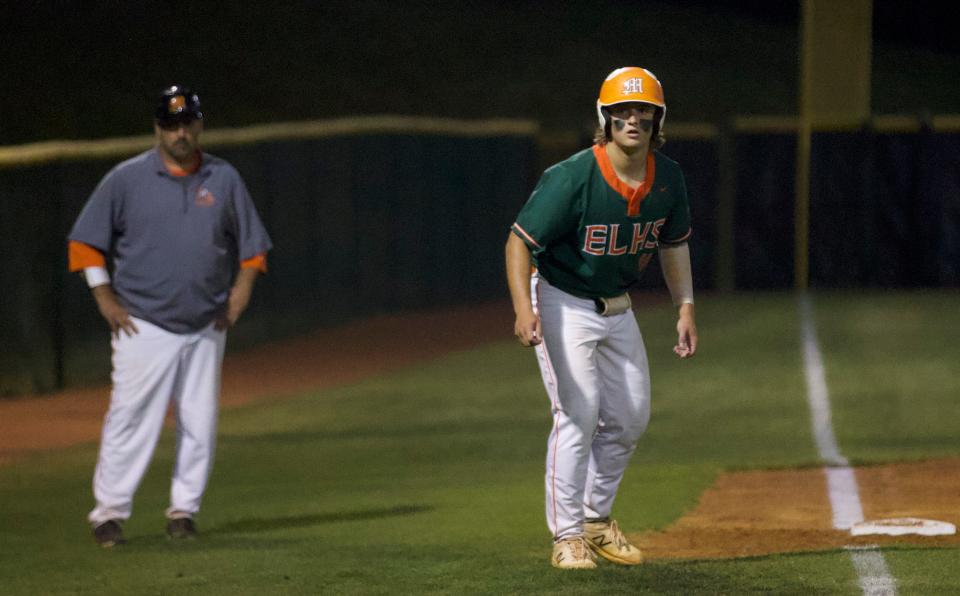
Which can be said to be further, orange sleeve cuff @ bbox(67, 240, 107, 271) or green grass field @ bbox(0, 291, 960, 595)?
orange sleeve cuff @ bbox(67, 240, 107, 271)

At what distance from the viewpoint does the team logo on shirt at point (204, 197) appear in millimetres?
7391

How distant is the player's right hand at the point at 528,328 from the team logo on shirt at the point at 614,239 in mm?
394

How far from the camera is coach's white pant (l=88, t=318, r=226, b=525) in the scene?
7324 millimetres

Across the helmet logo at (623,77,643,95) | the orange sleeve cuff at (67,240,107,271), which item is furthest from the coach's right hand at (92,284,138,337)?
the helmet logo at (623,77,643,95)

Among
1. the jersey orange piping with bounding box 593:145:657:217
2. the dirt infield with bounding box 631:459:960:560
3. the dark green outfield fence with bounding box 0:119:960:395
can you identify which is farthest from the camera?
the dark green outfield fence with bounding box 0:119:960:395

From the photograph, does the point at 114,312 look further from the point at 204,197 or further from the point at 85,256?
the point at 204,197

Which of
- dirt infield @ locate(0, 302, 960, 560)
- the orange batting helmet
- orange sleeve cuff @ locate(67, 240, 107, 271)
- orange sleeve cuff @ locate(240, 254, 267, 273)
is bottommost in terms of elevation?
dirt infield @ locate(0, 302, 960, 560)

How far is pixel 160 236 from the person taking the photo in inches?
289

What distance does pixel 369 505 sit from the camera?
8.70 meters

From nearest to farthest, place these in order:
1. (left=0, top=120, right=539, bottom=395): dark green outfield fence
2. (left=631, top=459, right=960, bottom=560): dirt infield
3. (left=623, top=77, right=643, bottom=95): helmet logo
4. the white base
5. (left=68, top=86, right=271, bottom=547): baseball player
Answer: (left=623, top=77, right=643, bottom=95): helmet logo, (left=631, top=459, right=960, bottom=560): dirt infield, the white base, (left=68, top=86, right=271, bottom=547): baseball player, (left=0, top=120, right=539, bottom=395): dark green outfield fence

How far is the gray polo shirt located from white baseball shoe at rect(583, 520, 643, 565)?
6.94 ft

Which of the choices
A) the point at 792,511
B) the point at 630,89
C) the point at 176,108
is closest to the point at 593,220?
the point at 630,89

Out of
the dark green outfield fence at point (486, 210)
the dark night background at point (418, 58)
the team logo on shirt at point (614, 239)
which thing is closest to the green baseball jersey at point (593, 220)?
the team logo on shirt at point (614, 239)

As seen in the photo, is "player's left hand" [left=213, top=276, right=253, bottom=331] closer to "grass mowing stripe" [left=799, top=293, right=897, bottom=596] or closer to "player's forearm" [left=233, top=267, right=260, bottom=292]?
"player's forearm" [left=233, top=267, right=260, bottom=292]
